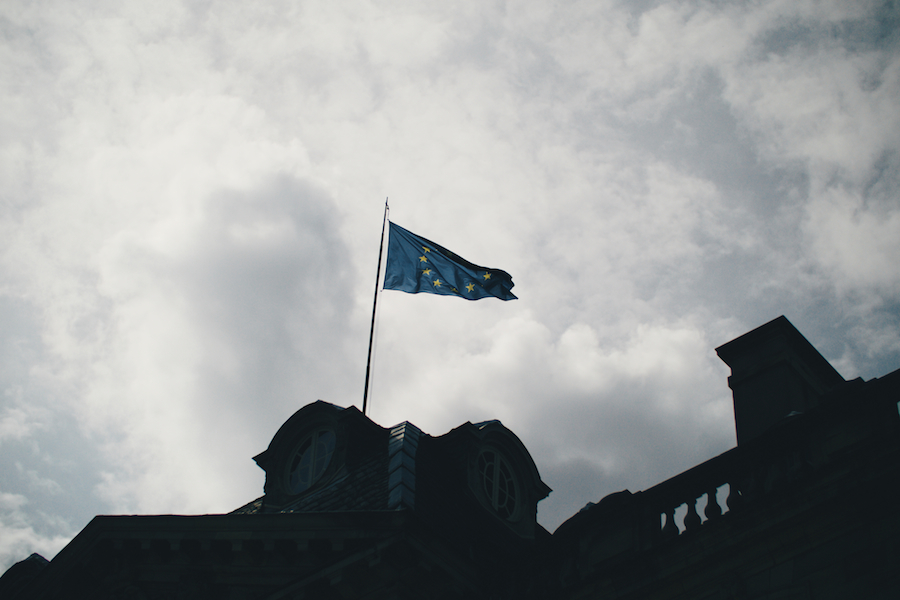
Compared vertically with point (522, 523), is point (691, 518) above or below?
below

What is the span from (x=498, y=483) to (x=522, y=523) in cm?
99

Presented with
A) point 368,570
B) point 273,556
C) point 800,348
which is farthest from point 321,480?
point 800,348

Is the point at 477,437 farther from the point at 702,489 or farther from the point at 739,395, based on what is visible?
the point at 702,489

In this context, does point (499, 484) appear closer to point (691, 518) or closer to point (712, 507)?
point (691, 518)

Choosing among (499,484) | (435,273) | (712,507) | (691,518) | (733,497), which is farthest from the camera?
(435,273)

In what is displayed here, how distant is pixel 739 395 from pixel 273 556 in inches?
326

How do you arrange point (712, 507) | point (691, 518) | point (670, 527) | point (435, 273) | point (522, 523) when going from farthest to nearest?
point (435, 273)
point (522, 523)
point (670, 527)
point (691, 518)
point (712, 507)

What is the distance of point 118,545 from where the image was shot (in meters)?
13.4

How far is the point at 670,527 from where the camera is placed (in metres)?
9.45

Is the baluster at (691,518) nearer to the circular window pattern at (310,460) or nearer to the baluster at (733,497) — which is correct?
the baluster at (733,497)

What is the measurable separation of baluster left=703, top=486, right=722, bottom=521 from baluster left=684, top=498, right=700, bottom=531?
162 millimetres

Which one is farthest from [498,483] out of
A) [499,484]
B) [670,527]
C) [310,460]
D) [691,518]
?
[691,518]

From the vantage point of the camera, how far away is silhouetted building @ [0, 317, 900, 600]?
818cm

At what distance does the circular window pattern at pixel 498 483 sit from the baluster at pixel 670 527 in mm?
6560
